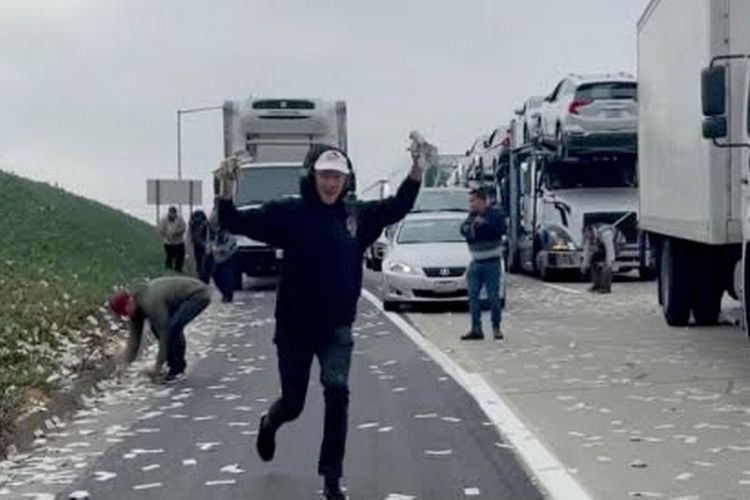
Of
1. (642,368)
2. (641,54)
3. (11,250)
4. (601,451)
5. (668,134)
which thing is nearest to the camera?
(601,451)

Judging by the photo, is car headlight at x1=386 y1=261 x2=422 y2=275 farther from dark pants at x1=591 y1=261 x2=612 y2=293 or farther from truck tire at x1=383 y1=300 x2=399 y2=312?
dark pants at x1=591 y1=261 x2=612 y2=293

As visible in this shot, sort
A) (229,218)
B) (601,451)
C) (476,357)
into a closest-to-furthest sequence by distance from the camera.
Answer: (229,218) → (601,451) → (476,357)

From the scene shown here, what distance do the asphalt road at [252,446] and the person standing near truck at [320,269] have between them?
752 millimetres

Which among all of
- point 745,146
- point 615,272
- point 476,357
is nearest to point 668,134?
point 476,357

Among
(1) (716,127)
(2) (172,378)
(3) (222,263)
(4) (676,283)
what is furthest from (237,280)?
(1) (716,127)

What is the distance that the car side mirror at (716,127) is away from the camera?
13.5 metres

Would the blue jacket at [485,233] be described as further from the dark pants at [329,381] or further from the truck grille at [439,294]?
the dark pants at [329,381]

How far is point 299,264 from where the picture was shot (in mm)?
8727

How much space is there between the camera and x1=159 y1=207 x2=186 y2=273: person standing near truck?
35188 millimetres

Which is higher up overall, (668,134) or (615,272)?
(668,134)

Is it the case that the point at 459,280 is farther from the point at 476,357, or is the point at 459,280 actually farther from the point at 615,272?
the point at 615,272

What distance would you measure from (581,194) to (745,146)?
57.9 ft

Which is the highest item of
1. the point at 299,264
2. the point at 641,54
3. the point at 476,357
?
the point at 641,54

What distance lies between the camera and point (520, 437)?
11117 mm
